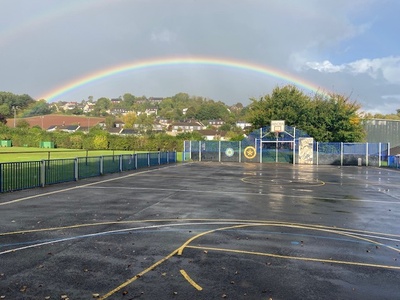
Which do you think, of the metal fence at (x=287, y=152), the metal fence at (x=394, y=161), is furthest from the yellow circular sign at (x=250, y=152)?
the metal fence at (x=394, y=161)

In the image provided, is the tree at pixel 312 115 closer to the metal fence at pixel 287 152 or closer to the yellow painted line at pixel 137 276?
the metal fence at pixel 287 152

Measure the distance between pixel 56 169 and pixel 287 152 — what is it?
32.9m

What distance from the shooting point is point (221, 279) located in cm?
591

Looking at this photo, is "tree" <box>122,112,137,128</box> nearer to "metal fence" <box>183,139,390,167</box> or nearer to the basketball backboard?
"metal fence" <box>183,139,390,167</box>

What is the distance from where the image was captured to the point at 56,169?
66.9ft

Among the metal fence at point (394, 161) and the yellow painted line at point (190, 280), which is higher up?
the metal fence at point (394, 161)

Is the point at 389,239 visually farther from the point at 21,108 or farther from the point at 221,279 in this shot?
the point at 21,108

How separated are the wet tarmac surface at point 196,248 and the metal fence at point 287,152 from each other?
31.4 meters

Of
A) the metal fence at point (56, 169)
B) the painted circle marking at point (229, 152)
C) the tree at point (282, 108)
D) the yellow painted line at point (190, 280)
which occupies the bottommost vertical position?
the yellow painted line at point (190, 280)

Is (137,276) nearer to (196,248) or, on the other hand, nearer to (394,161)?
(196,248)

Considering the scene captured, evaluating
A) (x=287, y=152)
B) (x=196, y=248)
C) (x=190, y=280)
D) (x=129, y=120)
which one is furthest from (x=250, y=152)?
(x=129, y=120)

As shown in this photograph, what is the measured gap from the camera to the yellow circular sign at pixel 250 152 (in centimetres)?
4716

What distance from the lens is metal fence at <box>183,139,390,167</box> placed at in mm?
43906

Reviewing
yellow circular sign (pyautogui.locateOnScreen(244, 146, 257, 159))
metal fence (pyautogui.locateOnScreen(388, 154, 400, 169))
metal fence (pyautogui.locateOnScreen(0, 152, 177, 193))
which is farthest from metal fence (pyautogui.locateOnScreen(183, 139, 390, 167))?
metal fence (pyautogui.locateOnScreen(0, 152, 177, 193))
